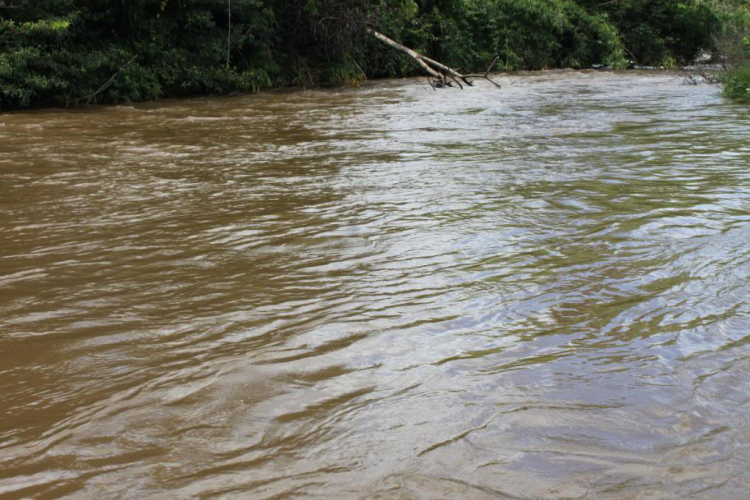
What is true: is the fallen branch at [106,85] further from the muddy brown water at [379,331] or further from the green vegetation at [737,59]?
the green vegetation at [737,59]

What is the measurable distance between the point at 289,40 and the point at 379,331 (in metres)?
19.1

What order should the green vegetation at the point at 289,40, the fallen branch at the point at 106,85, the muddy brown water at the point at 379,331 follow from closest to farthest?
1. the muddy brown water at the point at 379,331
2. the green vegetation at the point at 289,40
3. the fallen branch at the point at 106,85

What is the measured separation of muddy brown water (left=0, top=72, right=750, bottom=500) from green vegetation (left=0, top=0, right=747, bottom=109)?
28.2 feet

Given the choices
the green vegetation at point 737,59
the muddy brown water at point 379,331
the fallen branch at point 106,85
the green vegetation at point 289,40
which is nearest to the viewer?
the muddy brown water at point 379,331

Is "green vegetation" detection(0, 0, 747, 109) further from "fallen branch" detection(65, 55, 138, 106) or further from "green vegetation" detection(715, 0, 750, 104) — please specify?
"green vegetation" detection(715, 0, 750, 104)

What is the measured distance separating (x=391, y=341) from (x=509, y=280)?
45.5 inches

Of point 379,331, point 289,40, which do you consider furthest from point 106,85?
point 379,331

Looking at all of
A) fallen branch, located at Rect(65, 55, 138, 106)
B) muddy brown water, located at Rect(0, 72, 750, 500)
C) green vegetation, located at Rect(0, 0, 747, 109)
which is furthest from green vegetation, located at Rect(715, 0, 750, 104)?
fallen branch, located at Rect(65, 55, 138, 106)

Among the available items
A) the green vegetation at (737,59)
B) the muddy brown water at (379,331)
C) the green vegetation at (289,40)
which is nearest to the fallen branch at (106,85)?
the green vegetation at (289,40)

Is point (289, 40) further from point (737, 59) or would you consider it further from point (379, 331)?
point (379, 331)

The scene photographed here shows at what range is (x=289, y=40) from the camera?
21734 millimetres

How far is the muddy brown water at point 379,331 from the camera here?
262cm

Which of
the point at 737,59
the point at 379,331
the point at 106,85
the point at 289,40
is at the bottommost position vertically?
the point at 379,331

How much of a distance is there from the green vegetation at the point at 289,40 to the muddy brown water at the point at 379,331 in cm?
859
